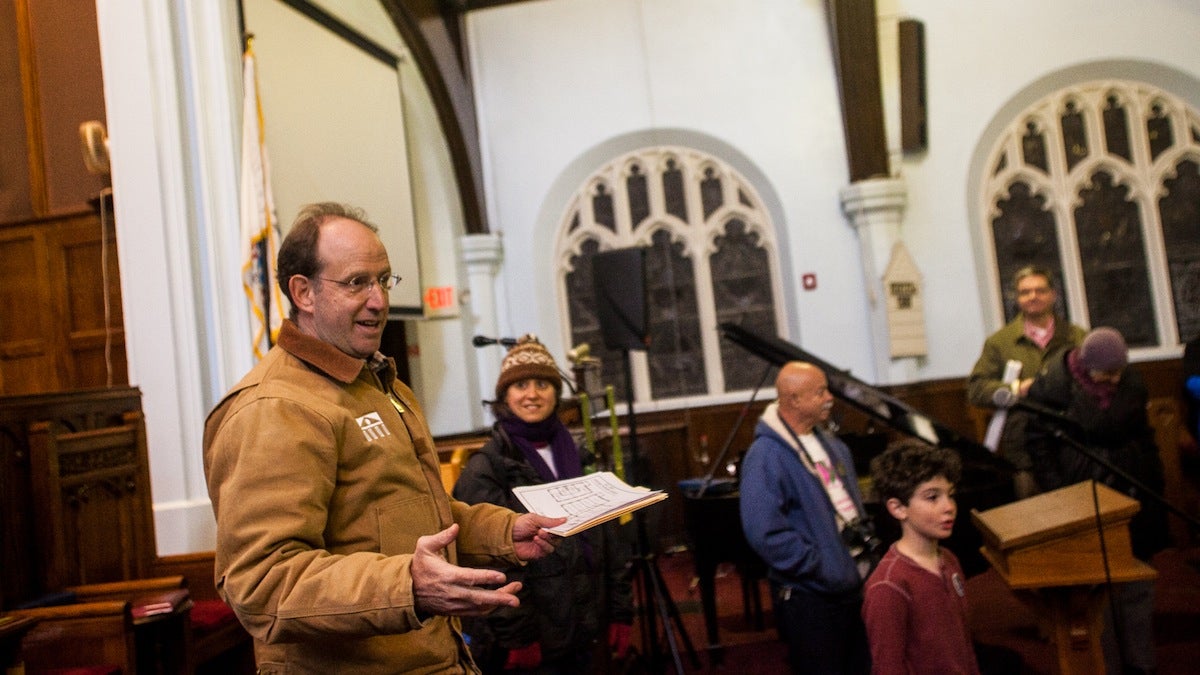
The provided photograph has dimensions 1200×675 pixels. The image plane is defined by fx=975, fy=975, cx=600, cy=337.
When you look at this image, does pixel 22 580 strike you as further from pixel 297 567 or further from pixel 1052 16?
pixel 1052 16

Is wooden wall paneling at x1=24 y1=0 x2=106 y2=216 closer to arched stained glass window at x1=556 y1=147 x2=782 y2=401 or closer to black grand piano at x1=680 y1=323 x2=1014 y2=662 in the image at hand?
black grand piano at x1=680 y1=323 x2=1014 y2=662

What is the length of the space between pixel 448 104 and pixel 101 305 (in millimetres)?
3992

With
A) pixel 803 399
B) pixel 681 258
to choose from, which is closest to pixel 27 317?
pixel 803 399

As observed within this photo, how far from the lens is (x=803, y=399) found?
3439 millimetres

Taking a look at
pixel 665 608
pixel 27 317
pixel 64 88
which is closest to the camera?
pixel 665 608

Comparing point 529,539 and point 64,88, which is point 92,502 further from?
point 529,539

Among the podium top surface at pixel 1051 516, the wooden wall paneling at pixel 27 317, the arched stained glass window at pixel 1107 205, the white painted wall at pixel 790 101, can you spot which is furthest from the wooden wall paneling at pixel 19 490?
the arched stained glass window at pixel 1107 205

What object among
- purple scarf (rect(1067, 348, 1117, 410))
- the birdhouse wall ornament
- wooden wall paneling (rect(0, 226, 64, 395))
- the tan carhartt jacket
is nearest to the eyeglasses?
the tan carhartt jacket

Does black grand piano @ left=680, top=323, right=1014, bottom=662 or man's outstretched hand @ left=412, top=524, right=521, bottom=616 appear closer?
man's outstretched hand @ left=412, top=524, right=521, bottom=616

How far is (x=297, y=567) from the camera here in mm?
1380

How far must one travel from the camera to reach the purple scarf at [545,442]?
3.15 metres

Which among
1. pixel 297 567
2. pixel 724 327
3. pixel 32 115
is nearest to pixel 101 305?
pixel 32 115

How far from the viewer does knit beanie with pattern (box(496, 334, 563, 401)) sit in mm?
3158

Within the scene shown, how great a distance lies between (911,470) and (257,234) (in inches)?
115
